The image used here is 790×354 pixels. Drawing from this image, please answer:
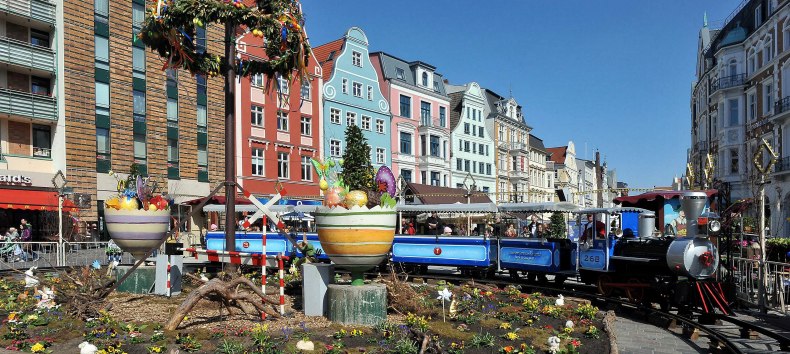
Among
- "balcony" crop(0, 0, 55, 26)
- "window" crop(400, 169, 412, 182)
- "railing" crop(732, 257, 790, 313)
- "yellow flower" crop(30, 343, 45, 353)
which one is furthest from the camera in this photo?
"window" crop(400, 169, 412, 182)

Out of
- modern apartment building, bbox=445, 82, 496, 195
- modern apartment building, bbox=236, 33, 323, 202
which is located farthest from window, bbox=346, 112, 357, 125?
modern apartment building, bbox=445, 82, 496, 195

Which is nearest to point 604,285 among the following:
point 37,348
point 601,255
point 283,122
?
point 601,255

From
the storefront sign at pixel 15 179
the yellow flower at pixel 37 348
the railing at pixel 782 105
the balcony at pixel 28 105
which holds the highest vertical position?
the railing at pixel 782 105

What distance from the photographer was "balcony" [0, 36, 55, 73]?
86.0 feet

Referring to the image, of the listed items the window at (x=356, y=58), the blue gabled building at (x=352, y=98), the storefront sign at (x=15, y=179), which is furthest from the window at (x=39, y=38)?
the window at (x=356, y=58)

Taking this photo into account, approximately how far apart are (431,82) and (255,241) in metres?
32.5

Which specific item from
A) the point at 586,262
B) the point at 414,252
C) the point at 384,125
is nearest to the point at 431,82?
the point at 384,125

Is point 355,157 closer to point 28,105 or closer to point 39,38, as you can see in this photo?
point 28,105

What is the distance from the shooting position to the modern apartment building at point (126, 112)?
28844 mm

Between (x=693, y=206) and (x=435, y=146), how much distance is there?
39.6 metres

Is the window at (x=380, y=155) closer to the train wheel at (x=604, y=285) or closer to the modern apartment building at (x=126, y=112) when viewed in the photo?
the modern apartment building at (x=126, y=112)

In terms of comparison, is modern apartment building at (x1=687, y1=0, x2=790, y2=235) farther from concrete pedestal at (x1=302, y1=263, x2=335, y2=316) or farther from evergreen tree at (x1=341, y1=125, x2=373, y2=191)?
concrete pedestal at (x1=302, y1=263, x2=335, y2=316)

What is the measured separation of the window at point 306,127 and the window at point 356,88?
5.05 m

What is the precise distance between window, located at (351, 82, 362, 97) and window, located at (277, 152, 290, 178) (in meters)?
8.07
